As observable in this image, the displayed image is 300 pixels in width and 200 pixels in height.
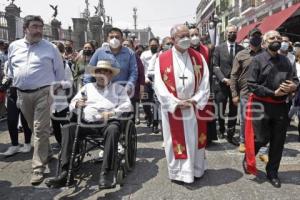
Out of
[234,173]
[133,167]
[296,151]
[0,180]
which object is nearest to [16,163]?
[0,180]

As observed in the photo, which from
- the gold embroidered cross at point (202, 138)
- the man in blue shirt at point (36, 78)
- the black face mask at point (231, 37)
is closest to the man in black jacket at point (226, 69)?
the black face mask at point (231, 37)

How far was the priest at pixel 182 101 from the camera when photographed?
15.7ft

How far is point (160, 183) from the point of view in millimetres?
4844

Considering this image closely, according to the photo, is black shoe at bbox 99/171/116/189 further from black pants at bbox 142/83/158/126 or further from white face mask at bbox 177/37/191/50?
black pants at bbox 142/83/158/126

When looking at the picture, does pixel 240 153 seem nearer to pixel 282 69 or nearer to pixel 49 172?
pixel 282 69

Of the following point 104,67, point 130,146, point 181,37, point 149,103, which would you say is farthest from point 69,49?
point 181,37

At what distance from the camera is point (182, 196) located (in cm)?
442

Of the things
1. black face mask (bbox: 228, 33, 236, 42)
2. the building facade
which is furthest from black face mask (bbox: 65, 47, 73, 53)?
the building facade

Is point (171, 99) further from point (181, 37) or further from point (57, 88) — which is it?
point (57, 88)

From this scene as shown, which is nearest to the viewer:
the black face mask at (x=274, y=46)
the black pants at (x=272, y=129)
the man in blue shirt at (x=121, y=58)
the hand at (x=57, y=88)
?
the black face mask at (x=274, y=46)

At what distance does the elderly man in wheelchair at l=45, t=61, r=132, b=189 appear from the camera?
443 cm

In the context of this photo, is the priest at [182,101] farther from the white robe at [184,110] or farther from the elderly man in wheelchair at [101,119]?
the elderly man in wheelchair at [101,119]

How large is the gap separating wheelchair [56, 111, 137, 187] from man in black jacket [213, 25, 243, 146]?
2.14 meters

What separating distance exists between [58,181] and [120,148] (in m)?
1.05
